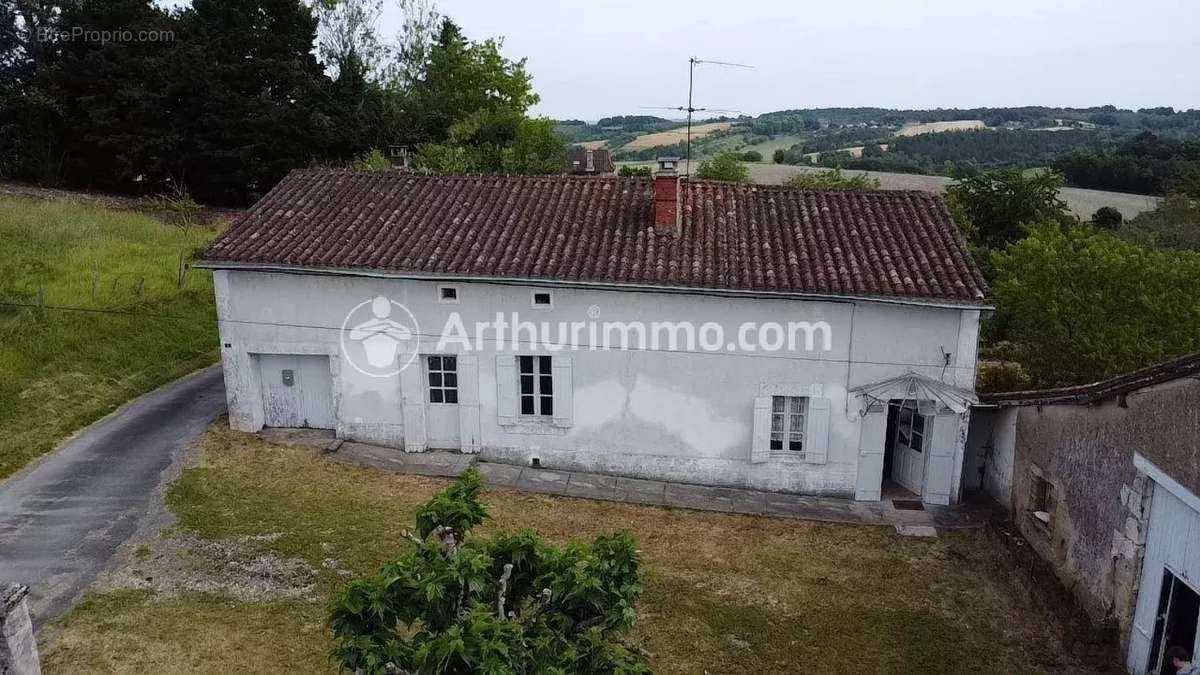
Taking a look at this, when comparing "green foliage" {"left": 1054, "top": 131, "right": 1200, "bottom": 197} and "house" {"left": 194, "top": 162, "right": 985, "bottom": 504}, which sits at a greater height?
"green foliage" {"left": 1054, "top": 131, "right": 1200, "bottom": 197}

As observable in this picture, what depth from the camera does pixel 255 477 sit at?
14219 millimetres

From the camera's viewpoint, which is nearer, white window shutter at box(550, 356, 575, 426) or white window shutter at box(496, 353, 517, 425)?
white window shutter at box(550, 356, 575, 426)

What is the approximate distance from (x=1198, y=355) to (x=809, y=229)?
24.0ft

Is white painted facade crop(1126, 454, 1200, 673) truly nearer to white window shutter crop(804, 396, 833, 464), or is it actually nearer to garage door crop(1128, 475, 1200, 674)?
garage door crop(1128, 475, 1200, 674)

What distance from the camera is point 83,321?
762 inches

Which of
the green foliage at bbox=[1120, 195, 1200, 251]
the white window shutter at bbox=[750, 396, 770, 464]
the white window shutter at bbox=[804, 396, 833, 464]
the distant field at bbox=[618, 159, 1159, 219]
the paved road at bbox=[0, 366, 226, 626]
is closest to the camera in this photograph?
the paved road at bbox=[0, 366, 226, 626]

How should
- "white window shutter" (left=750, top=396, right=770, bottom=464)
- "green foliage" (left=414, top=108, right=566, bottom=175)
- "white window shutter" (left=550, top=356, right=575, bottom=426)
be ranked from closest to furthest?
1. "white window shutter" (left=750, top=396, right=770, bottom=464)
2. "white window shutter" (left=550, top=356, right=575, bottom=426)
3. "green foliage" (left=414, top=108, right=566, bottom=175)

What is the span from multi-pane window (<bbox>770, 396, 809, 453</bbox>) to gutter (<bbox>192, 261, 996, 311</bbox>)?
1.89 metres

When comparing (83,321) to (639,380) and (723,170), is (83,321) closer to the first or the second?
(639,380)

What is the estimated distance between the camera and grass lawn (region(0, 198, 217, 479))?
16297 millimetres

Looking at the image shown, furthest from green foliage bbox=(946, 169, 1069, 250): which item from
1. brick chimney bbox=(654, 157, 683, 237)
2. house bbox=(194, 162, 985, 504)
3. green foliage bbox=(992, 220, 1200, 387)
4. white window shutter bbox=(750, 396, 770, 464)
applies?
white window shutter bbox=(750, 396, 770, 464)

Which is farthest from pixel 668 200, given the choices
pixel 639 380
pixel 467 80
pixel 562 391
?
pixel 467 80

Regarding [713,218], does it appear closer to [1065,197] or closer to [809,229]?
[809,229]

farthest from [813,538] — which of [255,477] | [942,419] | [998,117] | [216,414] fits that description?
[998,117]
